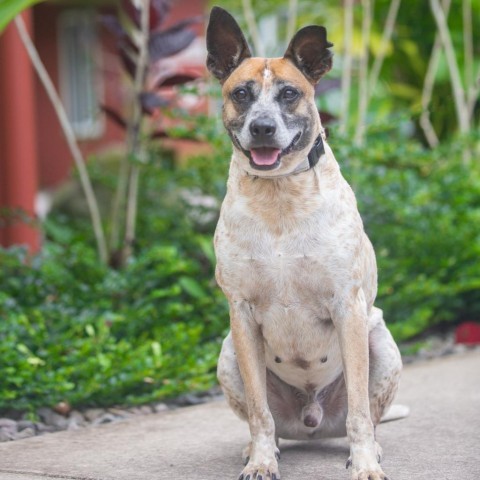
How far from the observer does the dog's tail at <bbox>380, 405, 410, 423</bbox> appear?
14.6 feet

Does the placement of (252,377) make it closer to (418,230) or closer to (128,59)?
(418,230)

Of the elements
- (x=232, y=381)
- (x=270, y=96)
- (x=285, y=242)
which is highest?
(x=270, y=96)

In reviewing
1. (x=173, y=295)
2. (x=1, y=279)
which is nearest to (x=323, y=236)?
(x=173, y=295)

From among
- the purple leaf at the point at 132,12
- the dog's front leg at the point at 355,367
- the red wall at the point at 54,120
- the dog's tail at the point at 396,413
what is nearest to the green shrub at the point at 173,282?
the purple leaf at the point at 132,12

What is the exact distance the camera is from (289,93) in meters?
3.51

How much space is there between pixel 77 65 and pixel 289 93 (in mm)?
14117

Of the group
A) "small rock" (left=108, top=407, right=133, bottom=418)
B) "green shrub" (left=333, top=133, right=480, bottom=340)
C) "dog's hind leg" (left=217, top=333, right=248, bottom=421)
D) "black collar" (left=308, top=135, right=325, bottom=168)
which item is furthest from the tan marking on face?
"green shrub" (left=333, top=133, right=480, bottom=340)

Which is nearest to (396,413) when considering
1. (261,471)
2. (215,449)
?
(215,449)

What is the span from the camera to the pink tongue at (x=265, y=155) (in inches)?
135

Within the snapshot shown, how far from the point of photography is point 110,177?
7.13m

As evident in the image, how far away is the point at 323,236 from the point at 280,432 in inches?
35.5

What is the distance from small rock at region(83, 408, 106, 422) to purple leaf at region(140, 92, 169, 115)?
2193 mm

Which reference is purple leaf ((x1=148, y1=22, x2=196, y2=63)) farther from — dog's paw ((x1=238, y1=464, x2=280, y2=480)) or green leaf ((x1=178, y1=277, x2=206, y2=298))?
dog's paw ((x1=238, y1=464, x2=280, y2=480))

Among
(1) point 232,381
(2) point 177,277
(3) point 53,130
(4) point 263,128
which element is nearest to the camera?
(4) point 263,128
